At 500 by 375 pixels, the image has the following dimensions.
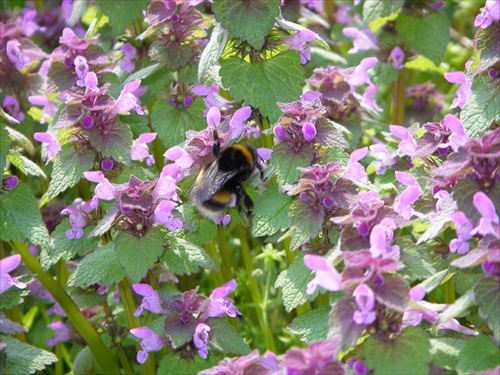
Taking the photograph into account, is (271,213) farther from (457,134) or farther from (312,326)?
(457,134)

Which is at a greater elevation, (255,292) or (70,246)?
(70,246)

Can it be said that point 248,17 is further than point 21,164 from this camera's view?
No

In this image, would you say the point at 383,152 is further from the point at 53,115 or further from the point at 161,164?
the point at 53,115

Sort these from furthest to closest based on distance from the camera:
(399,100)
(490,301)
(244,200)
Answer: (399,100)
(244,200)
(490,301)

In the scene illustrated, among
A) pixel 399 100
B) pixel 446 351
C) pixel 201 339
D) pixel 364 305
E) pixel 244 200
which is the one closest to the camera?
pixel 364 305

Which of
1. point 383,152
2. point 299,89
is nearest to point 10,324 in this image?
point 299,89

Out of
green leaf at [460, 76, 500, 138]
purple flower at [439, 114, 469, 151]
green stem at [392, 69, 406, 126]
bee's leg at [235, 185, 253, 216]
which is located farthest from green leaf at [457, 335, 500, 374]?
green stem at [392, 69, 406, 126]

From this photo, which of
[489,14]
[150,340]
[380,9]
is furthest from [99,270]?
[380,9]
